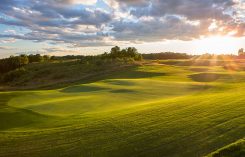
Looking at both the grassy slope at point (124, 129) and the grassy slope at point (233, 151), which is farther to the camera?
the grassy slope at point (124, 129)

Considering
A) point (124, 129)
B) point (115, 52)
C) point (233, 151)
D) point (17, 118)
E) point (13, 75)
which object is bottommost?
point (13, 75)

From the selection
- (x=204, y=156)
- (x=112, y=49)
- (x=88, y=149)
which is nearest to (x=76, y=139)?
(x=88, y=149)

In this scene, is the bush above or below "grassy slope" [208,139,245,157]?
below

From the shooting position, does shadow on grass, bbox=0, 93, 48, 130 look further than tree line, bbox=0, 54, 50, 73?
No

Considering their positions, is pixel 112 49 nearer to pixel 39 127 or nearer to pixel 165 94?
pixel 165 94

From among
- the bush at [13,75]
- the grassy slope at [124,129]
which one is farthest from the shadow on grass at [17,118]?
the bush at [13,75]

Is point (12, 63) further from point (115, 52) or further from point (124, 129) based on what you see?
point (124, 129)

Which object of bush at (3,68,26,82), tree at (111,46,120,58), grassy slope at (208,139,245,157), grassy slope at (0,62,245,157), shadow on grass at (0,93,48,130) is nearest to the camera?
grassy slope at (208,139,245,157)

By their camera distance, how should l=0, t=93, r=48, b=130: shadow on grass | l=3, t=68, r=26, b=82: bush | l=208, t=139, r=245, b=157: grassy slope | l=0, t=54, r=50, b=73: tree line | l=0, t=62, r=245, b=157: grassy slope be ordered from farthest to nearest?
l=0, t=54, r=50, b=73: tree line
l=3, t=68, r=26, b=82: bush
l=0, t=93, r=48, b=130: shadow on grass
l=0, t=62, r=245, b=157: grassy slope
l=208, t=139, r=245, b=157: grassy slope

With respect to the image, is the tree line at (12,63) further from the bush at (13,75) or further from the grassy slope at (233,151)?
the grassy slope at (233,151)

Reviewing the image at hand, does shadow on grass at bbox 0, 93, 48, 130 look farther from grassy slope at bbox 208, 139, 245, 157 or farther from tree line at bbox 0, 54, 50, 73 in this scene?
tree line at bbox 0, 54, 50, 73

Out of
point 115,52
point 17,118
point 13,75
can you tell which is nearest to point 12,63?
point 13,75

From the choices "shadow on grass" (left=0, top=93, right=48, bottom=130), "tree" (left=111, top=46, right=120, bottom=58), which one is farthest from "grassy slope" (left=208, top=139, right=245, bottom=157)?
"tree" (left=111, top=46, right=120, bottom=58)
